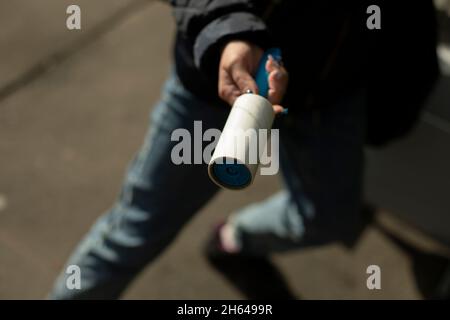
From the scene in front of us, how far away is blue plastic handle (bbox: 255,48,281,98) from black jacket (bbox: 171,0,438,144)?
0.07ft

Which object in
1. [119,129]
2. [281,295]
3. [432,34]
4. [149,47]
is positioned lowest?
[281,295]

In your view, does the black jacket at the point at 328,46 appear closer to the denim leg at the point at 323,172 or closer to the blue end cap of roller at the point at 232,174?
the denim leg at the point at 323,172

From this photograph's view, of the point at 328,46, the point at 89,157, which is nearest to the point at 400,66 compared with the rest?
the point at 328,46

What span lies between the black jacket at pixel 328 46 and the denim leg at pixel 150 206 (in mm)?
100

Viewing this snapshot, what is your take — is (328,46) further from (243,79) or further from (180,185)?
(180,185)

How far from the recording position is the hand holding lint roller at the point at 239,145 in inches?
39.4

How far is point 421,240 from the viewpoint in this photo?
7.52 feet

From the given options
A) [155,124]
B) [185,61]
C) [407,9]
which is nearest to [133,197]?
[155,124]

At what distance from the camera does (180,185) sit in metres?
1.52

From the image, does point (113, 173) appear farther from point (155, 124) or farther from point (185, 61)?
point (185, 61)

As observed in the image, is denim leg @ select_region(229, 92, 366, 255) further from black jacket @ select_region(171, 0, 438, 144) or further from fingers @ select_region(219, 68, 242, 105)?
fingers @ select_region(219, 68, 242, 105)

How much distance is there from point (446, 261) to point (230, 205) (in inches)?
32.1

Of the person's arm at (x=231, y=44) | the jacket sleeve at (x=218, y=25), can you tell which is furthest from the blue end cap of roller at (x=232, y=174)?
the jacket sleeve at (x=218, y=25)
